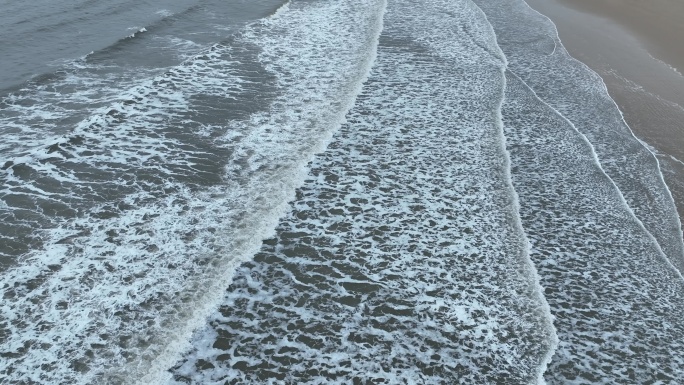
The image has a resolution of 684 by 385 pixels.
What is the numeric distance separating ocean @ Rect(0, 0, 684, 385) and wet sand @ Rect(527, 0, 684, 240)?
0.49 metres

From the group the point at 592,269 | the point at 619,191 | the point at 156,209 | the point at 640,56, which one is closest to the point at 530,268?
the point at 592,269

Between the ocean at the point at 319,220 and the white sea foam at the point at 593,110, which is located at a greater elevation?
the white sea foam at the point at 593,110

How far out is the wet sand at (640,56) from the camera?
419 inches

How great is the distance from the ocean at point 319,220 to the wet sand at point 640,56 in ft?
1.61

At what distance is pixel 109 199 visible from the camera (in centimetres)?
774

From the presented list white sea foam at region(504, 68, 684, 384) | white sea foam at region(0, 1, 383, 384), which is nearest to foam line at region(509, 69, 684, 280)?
white sea foam at region(504, 68, 684, 384)

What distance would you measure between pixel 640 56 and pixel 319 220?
1167 cm

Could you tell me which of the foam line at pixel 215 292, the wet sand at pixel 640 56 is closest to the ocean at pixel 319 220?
the foam line at pixel 215 292

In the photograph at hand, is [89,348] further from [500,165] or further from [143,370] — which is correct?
[500,165]

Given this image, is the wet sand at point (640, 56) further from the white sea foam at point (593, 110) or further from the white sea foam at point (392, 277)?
the white sea foam at point (392, 277)

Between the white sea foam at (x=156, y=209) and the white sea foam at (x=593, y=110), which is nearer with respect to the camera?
the white sea foam at (x=156, y=209)

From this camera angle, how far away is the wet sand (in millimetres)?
10641

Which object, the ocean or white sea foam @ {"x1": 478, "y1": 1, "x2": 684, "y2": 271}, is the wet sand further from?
the ocean

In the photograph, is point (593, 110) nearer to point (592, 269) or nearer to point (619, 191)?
point (619, 191)
